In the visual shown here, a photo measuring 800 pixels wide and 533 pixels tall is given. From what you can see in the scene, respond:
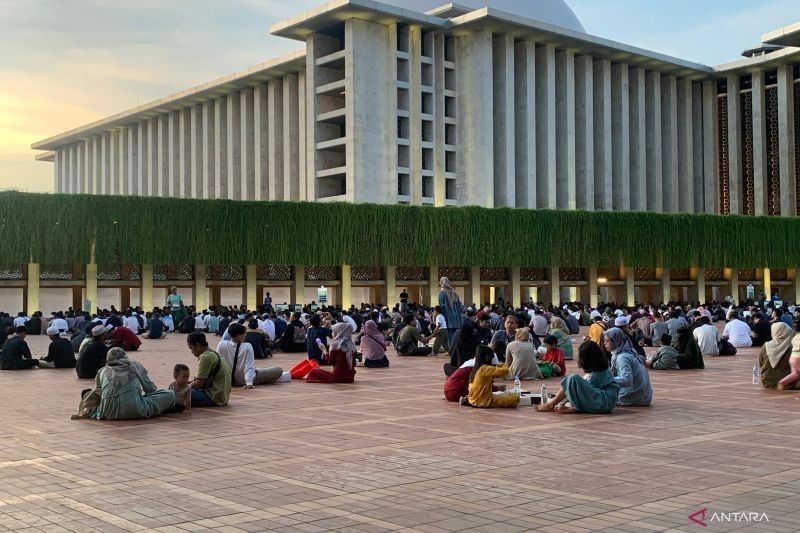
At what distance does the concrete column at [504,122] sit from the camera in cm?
4731

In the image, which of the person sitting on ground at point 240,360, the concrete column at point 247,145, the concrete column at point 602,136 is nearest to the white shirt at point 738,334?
the person sitting on ground at point 240,360

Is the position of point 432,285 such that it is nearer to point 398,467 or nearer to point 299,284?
point 299,284

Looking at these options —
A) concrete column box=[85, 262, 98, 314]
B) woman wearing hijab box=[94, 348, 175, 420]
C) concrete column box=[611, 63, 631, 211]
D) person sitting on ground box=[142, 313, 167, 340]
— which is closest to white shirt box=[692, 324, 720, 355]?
woman wearing hijab box=[94, 348, 175, 420]

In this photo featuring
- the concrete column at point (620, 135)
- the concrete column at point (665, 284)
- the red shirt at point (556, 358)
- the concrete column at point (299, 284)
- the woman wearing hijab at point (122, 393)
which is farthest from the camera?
the concrete column at point (620, 135)

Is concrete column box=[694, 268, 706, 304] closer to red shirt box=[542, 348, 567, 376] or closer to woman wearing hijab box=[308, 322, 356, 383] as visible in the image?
red shirt box=[542, 348, 567, 376]

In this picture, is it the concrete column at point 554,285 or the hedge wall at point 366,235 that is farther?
the concrete column at point 554,285

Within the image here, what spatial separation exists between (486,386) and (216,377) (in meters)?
3.04

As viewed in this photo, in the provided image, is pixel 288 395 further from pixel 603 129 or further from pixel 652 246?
pixel 603 129

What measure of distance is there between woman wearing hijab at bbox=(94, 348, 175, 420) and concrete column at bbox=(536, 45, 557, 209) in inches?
1607

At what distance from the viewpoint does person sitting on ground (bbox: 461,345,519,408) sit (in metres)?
10.3

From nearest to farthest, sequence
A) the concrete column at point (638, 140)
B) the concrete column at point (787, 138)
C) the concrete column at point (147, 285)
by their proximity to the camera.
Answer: the concrete column at point (147, 285) < the concrete column at point (787, 138) < the concrete column at point (638, 140)

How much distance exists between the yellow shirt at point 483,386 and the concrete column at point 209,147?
51736 mm

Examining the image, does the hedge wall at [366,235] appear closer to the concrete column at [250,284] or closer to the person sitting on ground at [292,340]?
the concrete column at [250,284]

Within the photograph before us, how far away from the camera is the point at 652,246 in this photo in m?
44.0
